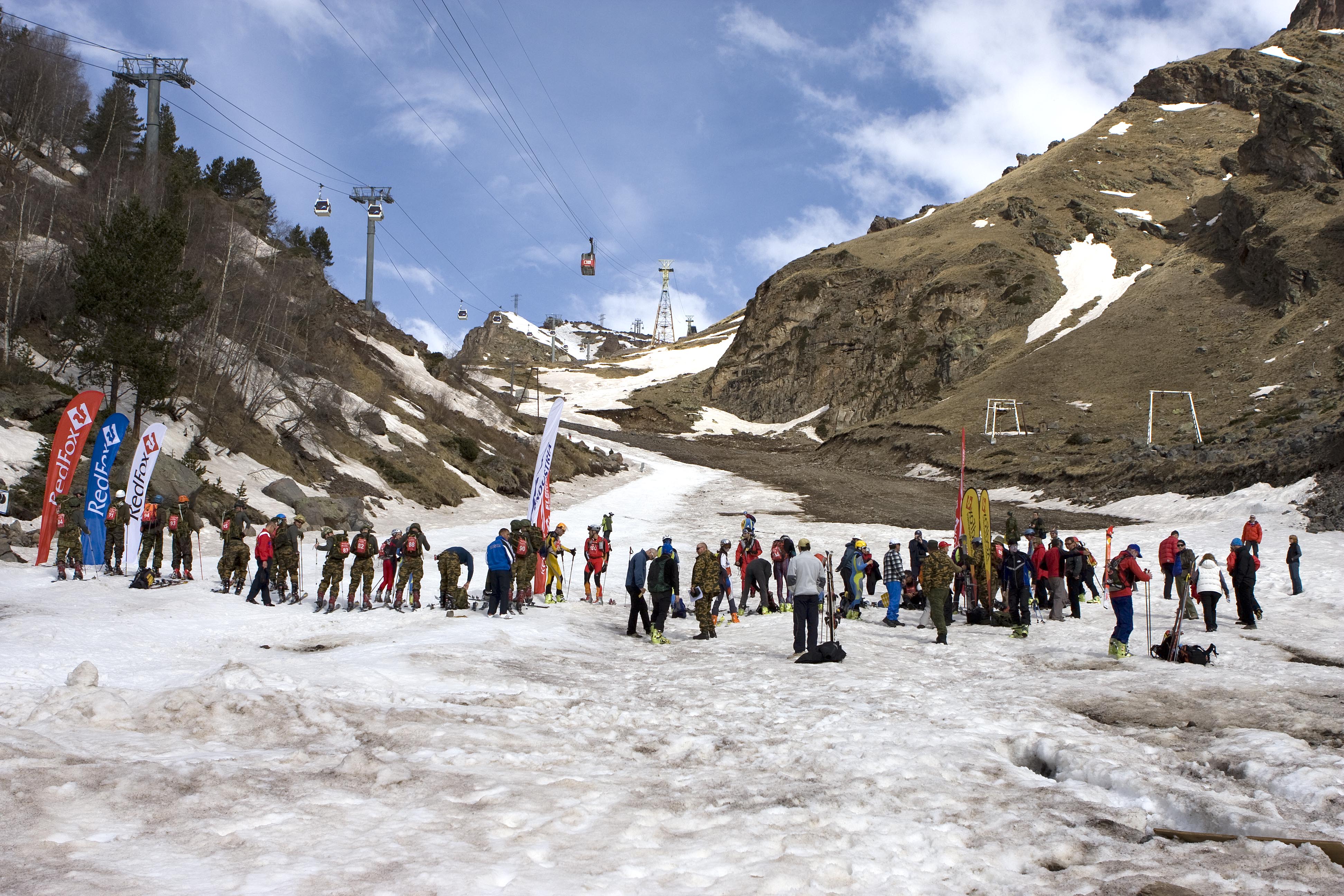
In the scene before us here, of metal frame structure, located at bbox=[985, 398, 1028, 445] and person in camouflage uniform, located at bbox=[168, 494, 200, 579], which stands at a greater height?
metal frame structure, located at bbox=[985, 398, 1028, 445]

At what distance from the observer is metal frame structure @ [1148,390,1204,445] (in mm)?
50188

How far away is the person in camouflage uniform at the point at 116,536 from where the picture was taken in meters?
15.7

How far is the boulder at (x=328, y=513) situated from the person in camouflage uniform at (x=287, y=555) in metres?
8.99

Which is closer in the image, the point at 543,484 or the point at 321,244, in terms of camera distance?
the point at 543,484

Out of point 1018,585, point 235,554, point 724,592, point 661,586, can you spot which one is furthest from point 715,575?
point 235,554

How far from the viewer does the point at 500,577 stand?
14703 mm

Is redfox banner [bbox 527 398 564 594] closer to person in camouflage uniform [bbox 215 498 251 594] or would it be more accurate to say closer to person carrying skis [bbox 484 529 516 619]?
person carrying skis [bbox 484 529 516 619]

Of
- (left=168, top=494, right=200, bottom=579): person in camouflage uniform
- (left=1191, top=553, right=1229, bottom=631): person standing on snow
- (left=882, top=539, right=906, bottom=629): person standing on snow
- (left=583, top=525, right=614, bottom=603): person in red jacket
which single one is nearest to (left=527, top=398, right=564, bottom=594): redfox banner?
(left=583, top=525, right=614, bottom=603): person in red jacket

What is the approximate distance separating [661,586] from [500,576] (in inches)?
113

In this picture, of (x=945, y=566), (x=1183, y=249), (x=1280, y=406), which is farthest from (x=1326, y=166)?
(x=945, y=566)

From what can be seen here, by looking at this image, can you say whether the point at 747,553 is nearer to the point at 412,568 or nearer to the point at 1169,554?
the point at 412,568

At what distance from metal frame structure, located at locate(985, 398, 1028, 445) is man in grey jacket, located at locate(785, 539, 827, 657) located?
5184 cm

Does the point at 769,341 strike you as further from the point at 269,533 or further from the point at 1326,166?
the point at 269,533

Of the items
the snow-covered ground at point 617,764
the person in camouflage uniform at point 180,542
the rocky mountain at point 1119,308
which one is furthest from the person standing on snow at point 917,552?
the rocky mountain at point 1119,308
